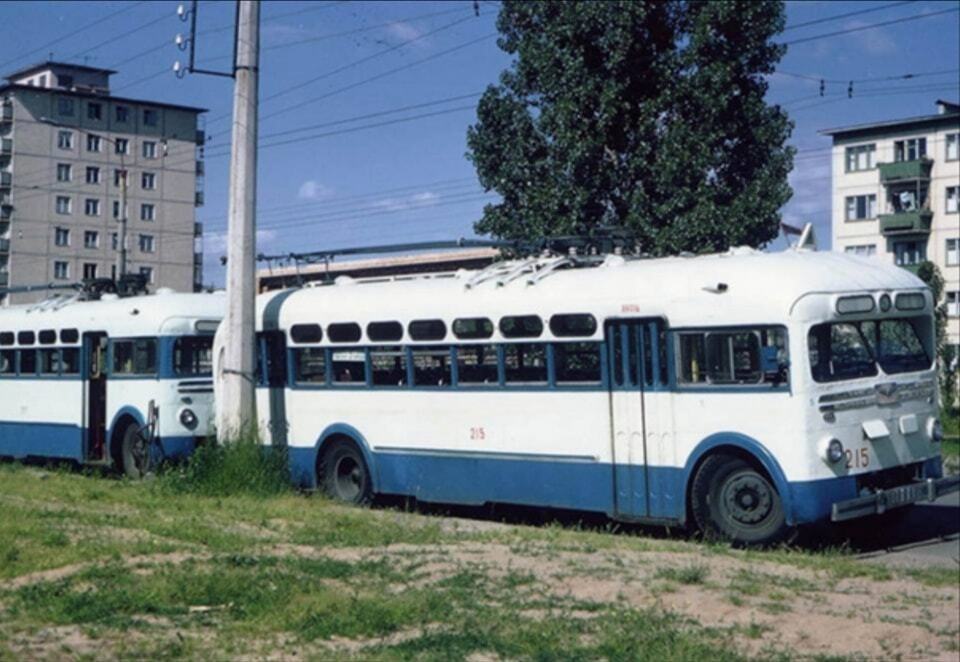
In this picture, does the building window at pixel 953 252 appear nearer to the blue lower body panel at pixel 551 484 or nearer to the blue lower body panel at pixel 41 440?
the blue lower body panel at pixel 41 440

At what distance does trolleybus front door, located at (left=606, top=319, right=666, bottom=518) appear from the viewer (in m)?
14.6

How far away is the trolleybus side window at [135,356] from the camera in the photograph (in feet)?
72.3

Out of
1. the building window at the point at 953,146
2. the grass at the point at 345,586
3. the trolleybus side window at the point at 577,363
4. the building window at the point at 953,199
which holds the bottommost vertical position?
the grass at the point at 345,586

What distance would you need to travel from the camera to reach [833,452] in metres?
13.3

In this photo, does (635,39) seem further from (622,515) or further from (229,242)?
(622,515)

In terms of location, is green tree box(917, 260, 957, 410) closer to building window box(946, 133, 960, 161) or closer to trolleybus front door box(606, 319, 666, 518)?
trolleybus front door box(606, 319, 666, 518)

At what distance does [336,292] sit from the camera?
18.7 meters

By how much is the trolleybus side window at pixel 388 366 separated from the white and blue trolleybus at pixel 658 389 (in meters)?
0.02

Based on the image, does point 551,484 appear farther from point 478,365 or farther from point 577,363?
point 478,365

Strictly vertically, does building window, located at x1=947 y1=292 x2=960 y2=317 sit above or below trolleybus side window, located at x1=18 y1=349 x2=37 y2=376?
above

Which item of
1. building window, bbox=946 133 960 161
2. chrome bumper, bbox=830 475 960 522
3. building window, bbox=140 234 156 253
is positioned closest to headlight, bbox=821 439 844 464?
chrome bumper, bbox=830 475 960 522

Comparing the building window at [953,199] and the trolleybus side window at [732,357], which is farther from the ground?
the building window at [953,199]

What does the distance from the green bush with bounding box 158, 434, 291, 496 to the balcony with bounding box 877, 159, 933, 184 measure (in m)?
60.6

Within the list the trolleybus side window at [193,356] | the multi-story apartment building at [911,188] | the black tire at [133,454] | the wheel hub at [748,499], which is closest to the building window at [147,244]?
the multi-story apartment building at [911,188]
